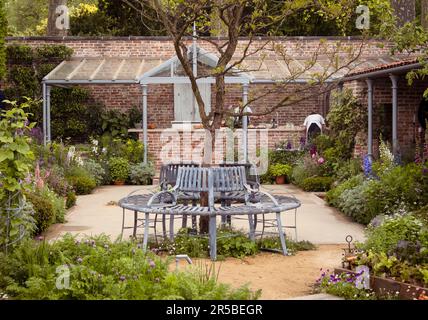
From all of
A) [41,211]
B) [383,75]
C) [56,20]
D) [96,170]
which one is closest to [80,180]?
[96,170]

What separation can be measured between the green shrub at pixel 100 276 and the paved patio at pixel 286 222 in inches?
92.2

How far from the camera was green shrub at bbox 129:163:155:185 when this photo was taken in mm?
18469

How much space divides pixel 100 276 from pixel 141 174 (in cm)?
1254

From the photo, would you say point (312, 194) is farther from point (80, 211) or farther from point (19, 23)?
point (19, 23)

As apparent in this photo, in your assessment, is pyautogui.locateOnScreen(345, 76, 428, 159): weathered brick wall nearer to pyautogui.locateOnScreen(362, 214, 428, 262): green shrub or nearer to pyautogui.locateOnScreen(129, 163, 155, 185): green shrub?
pyautogui.locateOnScreen(129, 163, 155, 185): green shrub

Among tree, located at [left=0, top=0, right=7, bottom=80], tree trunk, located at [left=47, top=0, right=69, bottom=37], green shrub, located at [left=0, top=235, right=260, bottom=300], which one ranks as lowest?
green shrub, located at [left=0, top=235, right=260, bottom=300]

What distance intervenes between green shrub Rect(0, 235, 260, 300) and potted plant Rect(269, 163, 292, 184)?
11634 mm

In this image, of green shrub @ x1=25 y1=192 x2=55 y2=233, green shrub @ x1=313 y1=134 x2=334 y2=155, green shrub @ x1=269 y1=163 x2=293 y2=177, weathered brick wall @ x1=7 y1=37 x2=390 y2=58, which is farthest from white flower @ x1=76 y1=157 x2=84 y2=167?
green shrub @ x1=25 y1=192 x2=55 y2=233

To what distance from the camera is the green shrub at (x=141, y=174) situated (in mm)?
18469

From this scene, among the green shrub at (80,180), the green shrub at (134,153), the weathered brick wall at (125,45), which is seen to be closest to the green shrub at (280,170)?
the green shrub at (134,153)

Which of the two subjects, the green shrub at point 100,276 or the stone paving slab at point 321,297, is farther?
the stone paving slab at point 321,297

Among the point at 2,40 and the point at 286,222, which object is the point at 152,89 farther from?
the point at 286,222

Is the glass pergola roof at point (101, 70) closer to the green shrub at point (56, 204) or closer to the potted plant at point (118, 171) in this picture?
the potted plant at point (118, 171)

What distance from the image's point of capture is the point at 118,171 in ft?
60.5
